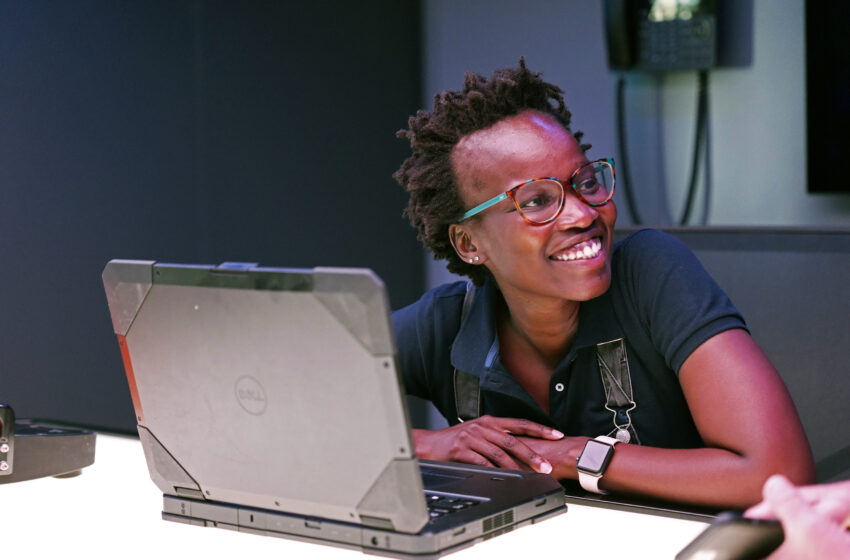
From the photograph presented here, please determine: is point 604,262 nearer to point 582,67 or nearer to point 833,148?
point 833,148

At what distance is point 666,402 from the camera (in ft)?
5.14

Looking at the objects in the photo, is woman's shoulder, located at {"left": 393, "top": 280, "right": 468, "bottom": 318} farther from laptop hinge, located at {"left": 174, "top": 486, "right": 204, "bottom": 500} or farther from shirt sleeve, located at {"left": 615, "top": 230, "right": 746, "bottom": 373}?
laptop hinge, located at {"left": 174, "top": 486, "right": 204, "bottom": 500}

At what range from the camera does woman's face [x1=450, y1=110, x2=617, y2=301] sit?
1.51 m

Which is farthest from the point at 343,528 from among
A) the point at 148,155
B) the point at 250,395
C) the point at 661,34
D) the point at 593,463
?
the point at 661,34

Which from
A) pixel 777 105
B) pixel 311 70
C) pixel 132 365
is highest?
pixel 311 70

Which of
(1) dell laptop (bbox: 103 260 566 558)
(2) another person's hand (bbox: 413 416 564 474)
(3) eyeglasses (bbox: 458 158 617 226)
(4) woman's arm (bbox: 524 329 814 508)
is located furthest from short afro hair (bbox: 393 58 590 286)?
(1) dell laptop (bbox: 103 260 566 558)

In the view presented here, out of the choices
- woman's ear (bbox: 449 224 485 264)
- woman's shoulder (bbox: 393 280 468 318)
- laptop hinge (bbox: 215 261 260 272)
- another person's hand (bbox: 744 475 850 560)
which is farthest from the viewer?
woman's shoulder (bbox: 393 280 468 318)

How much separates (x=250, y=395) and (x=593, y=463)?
1.77ft

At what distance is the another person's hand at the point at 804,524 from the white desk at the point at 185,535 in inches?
7.3

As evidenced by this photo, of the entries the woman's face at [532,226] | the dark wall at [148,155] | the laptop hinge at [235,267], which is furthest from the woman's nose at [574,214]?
the dark wall at [148,155]

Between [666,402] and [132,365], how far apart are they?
0.84 meters

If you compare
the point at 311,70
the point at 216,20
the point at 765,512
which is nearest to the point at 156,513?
the point at 765,512

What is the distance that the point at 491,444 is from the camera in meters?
1.48

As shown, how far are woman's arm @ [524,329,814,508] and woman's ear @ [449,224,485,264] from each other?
1.29ft
